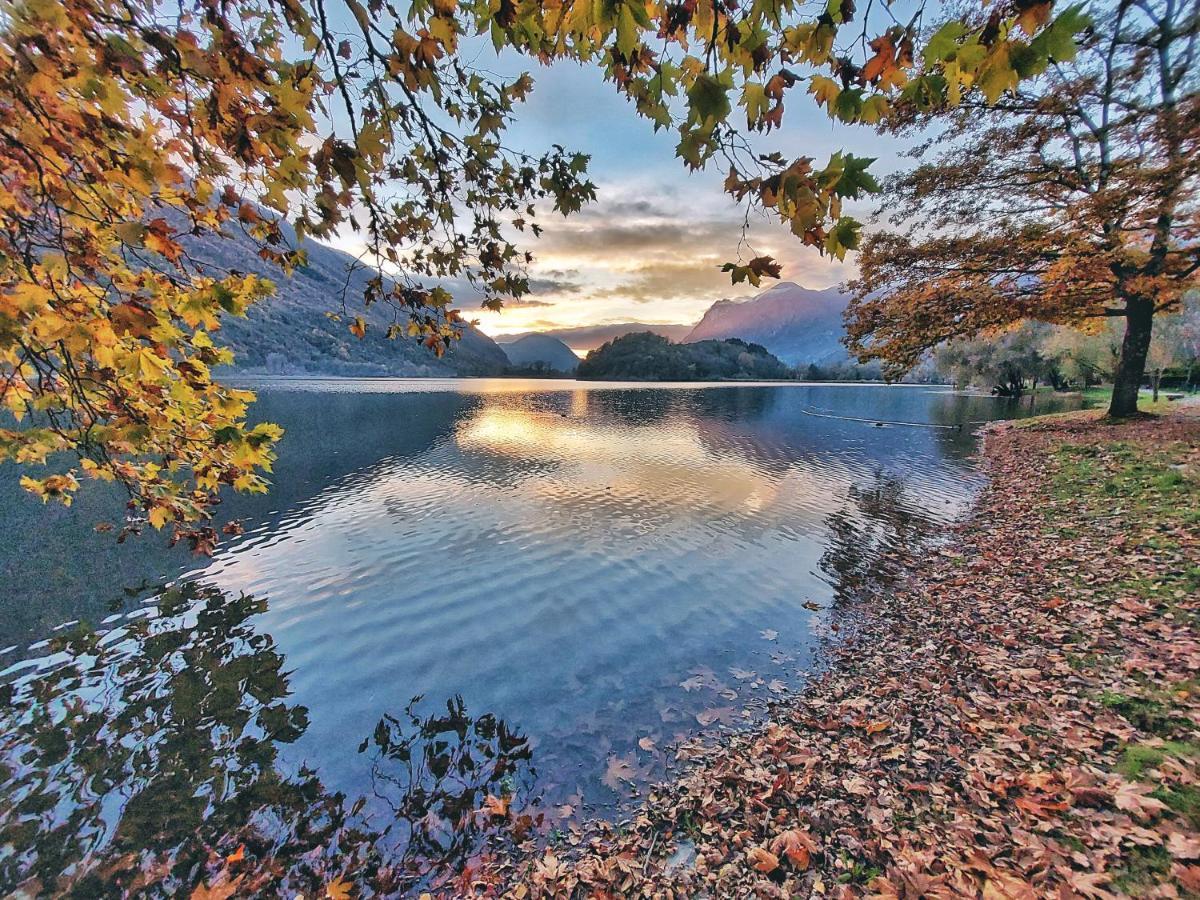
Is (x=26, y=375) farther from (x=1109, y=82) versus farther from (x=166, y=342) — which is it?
(x=1109, y=82)

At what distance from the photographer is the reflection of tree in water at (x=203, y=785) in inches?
238

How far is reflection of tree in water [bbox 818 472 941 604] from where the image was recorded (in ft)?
46.8

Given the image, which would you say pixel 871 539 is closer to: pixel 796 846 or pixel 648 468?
pixel 796 846

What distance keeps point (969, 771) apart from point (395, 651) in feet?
36.5

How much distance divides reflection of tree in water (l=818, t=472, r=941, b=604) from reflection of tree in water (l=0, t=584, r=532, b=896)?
11030 mm

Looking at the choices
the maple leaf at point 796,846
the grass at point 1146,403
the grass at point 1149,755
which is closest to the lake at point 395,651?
the maple leaf at point 796,846

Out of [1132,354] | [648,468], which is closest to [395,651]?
[648,468]

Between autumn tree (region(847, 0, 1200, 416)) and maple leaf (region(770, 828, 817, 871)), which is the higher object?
autumn tree (region(847, 0, 1200, 416))

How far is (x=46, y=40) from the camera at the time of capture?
303 centimetres

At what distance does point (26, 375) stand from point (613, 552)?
1476 centimetres

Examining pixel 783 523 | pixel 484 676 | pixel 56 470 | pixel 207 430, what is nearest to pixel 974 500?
pixel 783 523

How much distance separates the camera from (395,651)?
11.1 metres

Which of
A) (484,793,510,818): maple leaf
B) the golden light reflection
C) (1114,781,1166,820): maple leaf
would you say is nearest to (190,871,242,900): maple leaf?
(484,793,510,818): maple leaf

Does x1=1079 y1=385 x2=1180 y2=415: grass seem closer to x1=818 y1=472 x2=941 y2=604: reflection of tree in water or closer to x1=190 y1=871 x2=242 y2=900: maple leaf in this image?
x1=818 y1=472 x2=941 y2=604: reflection of tree in water
